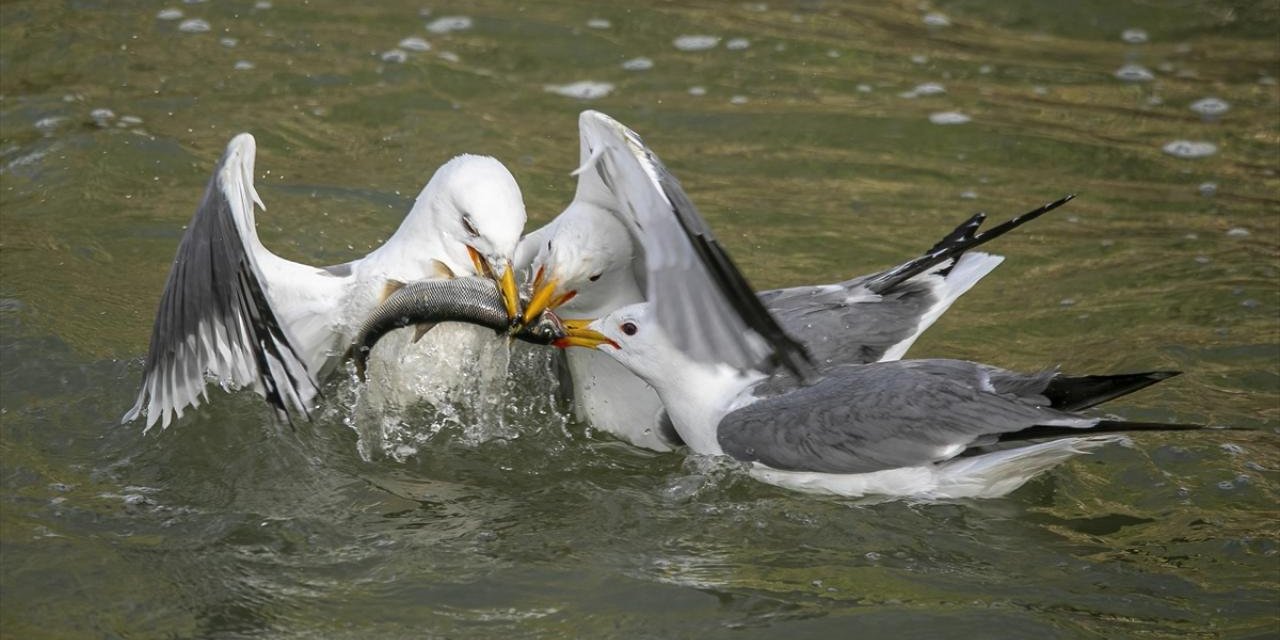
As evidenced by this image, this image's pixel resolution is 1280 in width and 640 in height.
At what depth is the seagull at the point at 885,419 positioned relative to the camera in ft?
15.4

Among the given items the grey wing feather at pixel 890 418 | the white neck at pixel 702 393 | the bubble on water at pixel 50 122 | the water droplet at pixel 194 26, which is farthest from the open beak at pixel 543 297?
the water droplet at pixel 194 26

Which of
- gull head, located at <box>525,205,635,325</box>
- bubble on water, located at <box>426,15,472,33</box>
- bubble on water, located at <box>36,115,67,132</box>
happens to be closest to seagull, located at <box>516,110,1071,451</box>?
gull head, located at <box>525,205,635,325</box>

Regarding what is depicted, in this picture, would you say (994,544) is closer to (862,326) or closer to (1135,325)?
(862,326)

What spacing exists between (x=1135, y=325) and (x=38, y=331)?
4.33 metres

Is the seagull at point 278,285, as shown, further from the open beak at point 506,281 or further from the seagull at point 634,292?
the seagull at point 634,292

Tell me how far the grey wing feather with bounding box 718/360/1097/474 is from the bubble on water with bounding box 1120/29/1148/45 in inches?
180

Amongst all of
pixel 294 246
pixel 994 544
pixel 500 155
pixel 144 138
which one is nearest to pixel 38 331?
pixel 294 246

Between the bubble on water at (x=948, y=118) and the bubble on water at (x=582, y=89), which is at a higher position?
the bubble on water at (x=582, y=89)

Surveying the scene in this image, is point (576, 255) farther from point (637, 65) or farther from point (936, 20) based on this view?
point (936, 20)

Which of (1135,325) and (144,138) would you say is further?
(144,138)

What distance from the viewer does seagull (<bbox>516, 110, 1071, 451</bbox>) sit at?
509cm

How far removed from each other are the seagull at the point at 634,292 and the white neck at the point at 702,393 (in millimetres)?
159

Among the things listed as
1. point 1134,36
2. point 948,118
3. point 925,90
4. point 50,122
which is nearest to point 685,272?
point 948,118

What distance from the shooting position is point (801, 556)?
A: 4.56m
